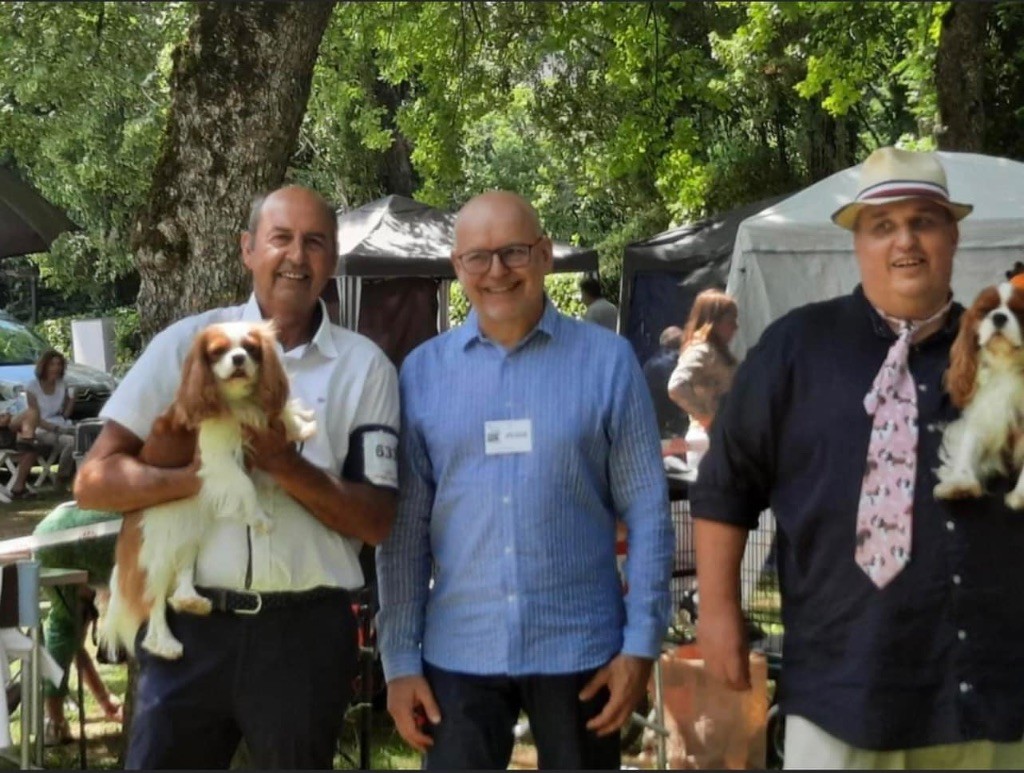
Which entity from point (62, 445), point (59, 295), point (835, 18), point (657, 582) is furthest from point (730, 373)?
point (59, 295)

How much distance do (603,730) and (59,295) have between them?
3108cm

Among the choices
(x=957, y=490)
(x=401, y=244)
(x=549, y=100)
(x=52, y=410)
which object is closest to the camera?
(x=957, y=490)

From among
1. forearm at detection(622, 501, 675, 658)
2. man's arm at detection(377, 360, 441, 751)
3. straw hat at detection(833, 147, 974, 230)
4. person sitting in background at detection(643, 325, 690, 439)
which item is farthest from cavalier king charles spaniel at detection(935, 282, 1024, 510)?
person sitting in background at detection(643, 325, 690, 439)

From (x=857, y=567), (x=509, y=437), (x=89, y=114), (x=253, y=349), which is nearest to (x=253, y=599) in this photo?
(x=253, y=349)

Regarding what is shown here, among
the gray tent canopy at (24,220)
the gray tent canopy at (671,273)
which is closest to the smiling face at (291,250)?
the gray tent canopy at (24,220)

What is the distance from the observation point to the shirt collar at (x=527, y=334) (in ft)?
10.1

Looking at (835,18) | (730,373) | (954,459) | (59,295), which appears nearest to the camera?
(954,459)

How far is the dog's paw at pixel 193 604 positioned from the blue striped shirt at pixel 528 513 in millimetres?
381

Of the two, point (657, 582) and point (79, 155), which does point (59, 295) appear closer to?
point (79, 155)

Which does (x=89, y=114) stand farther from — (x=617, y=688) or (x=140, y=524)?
(x=617, y=688)

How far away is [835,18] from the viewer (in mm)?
4852

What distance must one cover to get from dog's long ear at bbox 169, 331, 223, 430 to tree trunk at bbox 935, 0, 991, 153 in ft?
26.7

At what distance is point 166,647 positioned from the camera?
2986 mm

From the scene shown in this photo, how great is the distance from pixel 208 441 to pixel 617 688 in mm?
990
